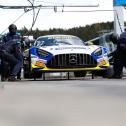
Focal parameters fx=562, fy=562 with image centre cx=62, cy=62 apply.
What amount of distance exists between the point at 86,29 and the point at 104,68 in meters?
58.6

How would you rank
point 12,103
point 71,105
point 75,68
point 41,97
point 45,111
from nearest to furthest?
point 45,111 < point 71,105 < point 12,103 < point 41,97 < point 75,68

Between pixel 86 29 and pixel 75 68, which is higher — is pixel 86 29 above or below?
above

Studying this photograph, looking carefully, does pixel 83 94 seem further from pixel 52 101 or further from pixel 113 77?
pixel 113 77

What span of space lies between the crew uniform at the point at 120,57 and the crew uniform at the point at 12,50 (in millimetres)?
2619

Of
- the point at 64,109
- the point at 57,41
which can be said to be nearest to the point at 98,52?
the point at 57,41

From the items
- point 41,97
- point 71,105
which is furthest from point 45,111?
point 41,97

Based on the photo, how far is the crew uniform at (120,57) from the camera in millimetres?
15273

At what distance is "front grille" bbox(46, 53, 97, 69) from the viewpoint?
14391 mm

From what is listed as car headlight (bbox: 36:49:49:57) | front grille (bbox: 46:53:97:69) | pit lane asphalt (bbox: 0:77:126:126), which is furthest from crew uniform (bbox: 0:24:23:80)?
pit lane asphalt (bbox: 0:77:126:126)

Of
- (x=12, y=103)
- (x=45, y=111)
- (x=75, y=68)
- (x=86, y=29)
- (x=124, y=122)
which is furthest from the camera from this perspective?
(x=86, y=29)

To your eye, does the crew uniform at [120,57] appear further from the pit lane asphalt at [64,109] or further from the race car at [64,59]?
the pit lane asphalt at [64,109]

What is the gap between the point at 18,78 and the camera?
15.7m

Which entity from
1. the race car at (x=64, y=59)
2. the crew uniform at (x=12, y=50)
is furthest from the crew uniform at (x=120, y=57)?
the crew uniform at (x=12, y=50)

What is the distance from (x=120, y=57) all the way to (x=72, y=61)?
1.68 metres
